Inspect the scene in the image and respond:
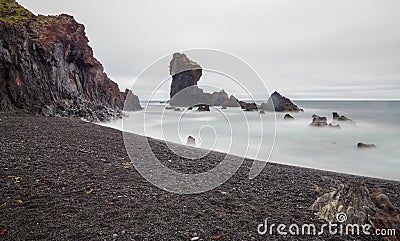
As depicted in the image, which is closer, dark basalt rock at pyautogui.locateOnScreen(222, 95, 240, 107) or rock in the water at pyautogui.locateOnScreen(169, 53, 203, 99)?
dark basalt rock at pyautogui.locateOnScreen(222, 95, 240, 107)

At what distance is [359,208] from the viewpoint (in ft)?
13.0

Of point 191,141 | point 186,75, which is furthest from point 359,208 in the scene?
point 191,141

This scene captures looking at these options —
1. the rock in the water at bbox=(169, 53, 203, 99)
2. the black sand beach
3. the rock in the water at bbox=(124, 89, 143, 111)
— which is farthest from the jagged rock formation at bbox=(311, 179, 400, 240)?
the rock in the water at bbox=(124, 89, 143, 111)

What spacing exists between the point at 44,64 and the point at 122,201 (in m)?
18.9

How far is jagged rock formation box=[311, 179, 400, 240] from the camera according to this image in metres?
3.71

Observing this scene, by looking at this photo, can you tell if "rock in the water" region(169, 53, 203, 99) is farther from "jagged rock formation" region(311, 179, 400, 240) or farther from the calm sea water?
"jagged rock formation" region(311, 179, 400, 240)

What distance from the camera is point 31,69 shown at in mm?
18031

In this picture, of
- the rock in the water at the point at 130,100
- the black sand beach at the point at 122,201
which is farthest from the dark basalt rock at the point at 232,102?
the rock in the water at the point at 130,100

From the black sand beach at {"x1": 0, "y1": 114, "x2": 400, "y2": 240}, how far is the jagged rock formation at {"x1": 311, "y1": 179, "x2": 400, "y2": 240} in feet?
0.86

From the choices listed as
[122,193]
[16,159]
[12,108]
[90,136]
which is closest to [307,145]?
[90,136]

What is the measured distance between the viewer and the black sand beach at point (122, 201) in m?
3.53

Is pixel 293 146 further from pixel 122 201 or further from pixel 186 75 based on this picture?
pixel 122 201

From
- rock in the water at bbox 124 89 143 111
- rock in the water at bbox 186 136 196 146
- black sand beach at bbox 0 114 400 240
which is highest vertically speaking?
rock in the water at bbox 124 89 143 111

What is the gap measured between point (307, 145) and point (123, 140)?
11.3 meters
